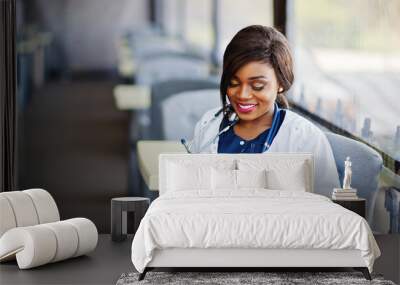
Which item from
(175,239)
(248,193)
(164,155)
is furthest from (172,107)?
(175,239)

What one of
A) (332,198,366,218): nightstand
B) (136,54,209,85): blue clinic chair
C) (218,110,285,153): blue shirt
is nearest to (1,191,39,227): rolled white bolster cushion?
(136,54,209,85): blue clinic chair

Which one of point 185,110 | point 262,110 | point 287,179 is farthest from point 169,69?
point 287,179

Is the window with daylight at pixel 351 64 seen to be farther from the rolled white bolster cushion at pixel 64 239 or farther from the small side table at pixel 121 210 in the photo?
the rolled white bolster cushion at pixel 64 239

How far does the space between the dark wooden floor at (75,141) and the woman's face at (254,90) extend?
3.69 ft

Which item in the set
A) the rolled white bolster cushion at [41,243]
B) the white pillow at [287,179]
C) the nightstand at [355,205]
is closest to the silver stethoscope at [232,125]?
the white pillow at [287,179]

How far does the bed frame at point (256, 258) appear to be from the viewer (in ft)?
21.1

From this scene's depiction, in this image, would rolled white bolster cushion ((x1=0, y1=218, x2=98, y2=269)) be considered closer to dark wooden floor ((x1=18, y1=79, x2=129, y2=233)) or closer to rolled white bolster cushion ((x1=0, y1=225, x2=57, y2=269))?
rolled white bolster cushion ((x1=0, y1=225, x2=57, y2=269))

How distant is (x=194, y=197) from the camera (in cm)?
718

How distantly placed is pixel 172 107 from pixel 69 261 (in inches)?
88.0

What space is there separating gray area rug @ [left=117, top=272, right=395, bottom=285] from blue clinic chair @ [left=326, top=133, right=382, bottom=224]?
Result: 196 centimetres

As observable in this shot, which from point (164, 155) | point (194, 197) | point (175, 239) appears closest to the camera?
point (175, 239)

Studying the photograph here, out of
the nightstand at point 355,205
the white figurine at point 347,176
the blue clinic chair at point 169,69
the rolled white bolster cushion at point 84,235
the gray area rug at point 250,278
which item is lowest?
the gray area rug at point 250,278

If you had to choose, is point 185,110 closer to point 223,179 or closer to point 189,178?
point 189,178

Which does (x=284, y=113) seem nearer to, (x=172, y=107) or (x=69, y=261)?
(x=172, y=107)
